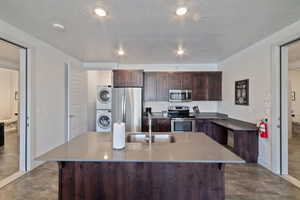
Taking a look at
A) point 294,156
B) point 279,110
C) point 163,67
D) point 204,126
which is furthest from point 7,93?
point 294,156

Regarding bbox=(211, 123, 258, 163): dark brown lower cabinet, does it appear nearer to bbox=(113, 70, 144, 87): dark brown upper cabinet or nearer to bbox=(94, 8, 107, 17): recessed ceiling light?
bbox=(113, 70, 144, 87): dark brown upper cabinet

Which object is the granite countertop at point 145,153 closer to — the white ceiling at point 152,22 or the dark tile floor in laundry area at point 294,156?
the white ceiling at point 152,22

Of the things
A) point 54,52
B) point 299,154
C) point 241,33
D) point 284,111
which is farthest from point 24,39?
point 299,154

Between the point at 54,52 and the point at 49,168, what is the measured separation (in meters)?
2.45

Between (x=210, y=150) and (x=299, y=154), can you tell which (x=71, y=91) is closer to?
(x=210, y=150)

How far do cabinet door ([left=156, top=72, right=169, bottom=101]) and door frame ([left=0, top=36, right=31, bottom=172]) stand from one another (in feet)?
11.3

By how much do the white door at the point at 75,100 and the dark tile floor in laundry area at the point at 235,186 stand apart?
1637 millimetres

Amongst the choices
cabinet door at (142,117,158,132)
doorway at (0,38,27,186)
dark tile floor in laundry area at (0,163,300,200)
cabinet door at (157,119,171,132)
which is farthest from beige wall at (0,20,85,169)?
cabinet door at (157,119,171,132)

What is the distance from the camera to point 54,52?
433 cm

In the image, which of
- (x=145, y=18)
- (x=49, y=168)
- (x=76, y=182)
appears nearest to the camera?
(x=76, y=182)

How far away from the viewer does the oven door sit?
214 inches

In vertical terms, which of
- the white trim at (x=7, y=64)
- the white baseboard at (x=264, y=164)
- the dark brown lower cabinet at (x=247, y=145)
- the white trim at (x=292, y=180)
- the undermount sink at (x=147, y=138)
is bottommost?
the white trim at (x=292, y=180)

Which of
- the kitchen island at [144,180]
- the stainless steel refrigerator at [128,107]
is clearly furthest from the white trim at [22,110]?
the stainless steel refrigerator at [128,107]

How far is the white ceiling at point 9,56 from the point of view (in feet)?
14.2
